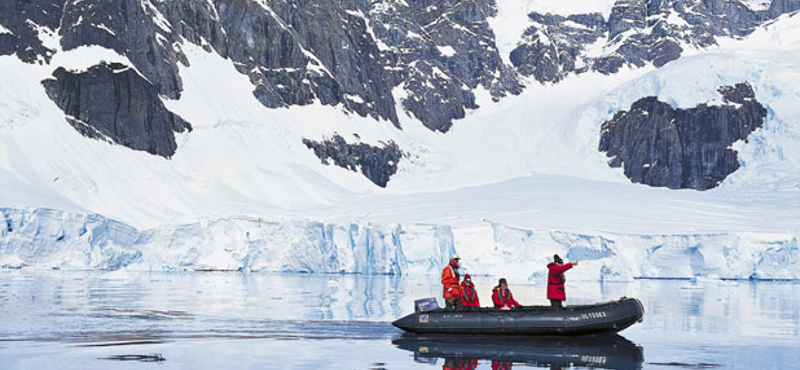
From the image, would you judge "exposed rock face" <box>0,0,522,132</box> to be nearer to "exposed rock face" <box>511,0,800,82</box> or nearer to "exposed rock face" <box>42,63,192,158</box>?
"exposed rock face" <box>42,63,192,158</box>

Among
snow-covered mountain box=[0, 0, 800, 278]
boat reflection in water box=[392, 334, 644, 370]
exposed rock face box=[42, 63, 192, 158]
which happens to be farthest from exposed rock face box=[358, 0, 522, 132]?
boat reflection in water box=[392, 334, 644, 370]

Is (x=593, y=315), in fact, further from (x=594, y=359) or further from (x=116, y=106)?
(x=116, y=106)

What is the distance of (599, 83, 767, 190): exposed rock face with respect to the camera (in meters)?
118

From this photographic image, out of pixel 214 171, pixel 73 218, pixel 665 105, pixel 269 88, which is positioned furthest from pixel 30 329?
pixel 665 105

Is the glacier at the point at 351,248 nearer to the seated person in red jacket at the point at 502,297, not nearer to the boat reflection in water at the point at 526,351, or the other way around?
the seated person in red jacket at the point at 502,297

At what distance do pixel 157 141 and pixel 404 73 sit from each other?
50839mm

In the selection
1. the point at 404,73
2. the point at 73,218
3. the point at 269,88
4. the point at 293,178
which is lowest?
the point at 73,218

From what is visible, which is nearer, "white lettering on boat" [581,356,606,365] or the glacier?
"white lettering on boat" [581,356,606,365]

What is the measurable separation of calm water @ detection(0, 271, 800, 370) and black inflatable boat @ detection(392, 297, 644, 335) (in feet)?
0.89

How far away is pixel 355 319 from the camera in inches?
1012

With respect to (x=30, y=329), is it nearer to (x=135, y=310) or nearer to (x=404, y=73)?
(x=135, y=310)

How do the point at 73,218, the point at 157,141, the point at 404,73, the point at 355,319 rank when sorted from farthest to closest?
the point at 404,73 < the point at 157,141 < the point at 73,218 < the point at 355,319

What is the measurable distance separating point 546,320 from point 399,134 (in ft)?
332

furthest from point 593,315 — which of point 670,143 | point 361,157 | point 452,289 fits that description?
point 670,143
